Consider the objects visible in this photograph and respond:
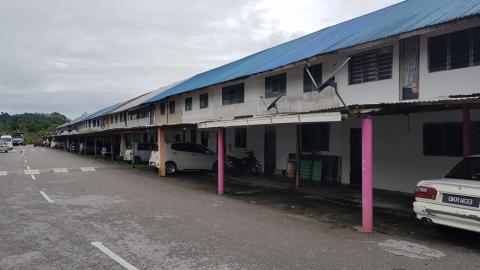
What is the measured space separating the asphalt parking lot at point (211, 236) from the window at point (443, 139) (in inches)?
137

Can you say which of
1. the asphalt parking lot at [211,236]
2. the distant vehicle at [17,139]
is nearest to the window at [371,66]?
the asphalt parking lot at [211,236]

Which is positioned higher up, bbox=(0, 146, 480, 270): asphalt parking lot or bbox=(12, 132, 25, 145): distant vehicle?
bbox=(12, 132, 25, 145): distant vehicle

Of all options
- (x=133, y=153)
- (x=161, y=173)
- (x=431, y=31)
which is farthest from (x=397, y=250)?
(x=133, y=153)

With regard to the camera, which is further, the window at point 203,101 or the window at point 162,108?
the window at point 162,108

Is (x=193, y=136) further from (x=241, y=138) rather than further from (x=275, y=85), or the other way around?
(x=275, y=85)

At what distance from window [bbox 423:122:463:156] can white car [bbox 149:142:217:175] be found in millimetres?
11636

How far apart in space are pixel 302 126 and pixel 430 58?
7614 mm

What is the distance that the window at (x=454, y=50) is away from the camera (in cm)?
1068

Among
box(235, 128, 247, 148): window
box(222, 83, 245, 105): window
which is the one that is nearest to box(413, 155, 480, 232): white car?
box(222, 83, 245, 105): window

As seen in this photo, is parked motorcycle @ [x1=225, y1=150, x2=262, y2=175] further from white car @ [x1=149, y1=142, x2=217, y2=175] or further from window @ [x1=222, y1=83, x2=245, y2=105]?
window @ [x1=222, y1=83, x2=245, y2=105]

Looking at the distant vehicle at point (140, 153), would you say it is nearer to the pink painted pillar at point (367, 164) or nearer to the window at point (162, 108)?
the window at point (162, 108)

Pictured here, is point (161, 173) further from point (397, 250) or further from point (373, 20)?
point (397, 250)

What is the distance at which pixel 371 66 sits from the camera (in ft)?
44.5

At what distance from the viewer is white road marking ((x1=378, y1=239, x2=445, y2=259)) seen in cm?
674
